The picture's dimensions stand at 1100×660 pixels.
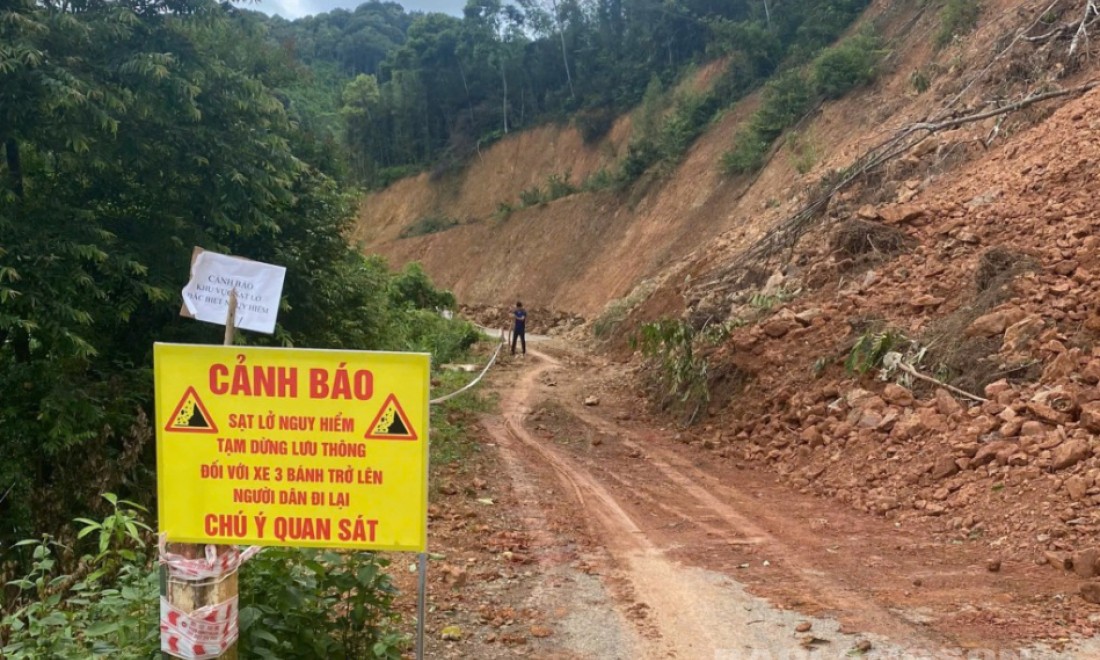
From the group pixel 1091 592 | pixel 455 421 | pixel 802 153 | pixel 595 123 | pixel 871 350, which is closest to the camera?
pixel 1091 592

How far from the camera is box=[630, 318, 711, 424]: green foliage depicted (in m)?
10.2

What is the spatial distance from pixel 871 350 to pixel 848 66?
694 inches

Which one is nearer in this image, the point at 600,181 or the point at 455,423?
the point at 455,423

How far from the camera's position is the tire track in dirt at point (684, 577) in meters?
4.25

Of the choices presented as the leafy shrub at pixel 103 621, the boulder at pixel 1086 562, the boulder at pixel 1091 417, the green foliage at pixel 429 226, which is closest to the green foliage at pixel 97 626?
the leafy shrub at pixel 103 621

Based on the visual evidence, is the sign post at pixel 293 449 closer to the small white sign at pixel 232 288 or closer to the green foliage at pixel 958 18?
the small white sign at pixel 232 288

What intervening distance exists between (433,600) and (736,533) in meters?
2.56

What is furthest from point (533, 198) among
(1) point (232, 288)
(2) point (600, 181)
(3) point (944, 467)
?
(1) point (232, 288)

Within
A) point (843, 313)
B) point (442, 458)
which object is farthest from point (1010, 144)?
point (442, 458)

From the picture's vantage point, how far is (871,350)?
8.30 meters

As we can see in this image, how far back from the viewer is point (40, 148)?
23.8ft

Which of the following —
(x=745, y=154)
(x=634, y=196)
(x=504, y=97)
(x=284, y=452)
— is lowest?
(x=284, y=452)

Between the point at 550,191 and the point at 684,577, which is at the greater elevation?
the point at 550,191

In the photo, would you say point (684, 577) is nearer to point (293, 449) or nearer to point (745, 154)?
point (293, 449)
